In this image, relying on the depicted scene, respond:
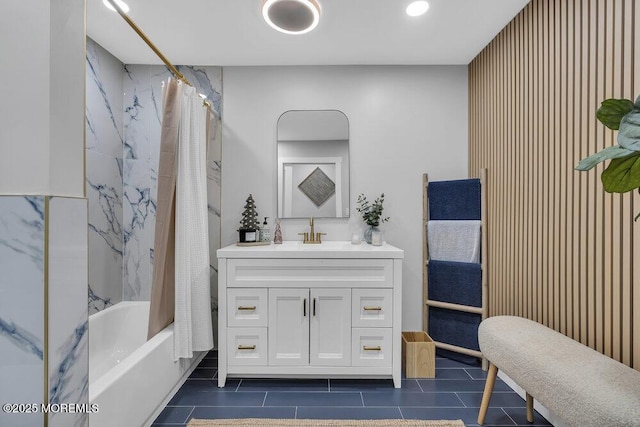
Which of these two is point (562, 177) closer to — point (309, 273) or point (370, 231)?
point (370, 231)

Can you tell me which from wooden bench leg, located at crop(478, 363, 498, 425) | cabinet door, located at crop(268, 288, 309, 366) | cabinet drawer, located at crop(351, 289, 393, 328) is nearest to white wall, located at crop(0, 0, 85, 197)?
cabinet door, located at crop(268, 288, 309, 366)

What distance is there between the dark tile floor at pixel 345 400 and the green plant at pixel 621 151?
1.54 meters

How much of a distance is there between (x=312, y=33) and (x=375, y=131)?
89cm

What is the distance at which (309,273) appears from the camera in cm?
206

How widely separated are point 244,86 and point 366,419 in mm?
2525

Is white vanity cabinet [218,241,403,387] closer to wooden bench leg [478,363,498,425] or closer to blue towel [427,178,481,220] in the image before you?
→ wooden bench leg [478,363,498,425]

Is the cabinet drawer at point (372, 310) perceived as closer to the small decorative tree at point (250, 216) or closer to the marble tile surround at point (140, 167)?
the small decorative tree at point (250, 216)

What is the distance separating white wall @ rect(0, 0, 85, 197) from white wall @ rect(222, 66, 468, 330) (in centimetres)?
165

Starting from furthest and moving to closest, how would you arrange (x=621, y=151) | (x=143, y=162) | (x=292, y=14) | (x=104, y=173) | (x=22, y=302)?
(x=143, y=162)
(x=104, y=173)
(x=292, y=14)
(x=22, y=302)
(x=621, y=151)

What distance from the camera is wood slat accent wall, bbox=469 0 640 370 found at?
134 cm

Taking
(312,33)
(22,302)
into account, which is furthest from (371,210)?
(22,302)

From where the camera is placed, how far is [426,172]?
8.68 ft

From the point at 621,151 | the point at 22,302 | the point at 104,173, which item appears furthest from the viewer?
the point at 104,173

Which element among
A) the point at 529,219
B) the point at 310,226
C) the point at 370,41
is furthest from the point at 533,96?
the point at 310,226
